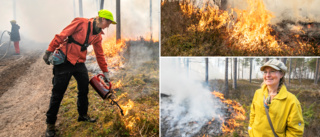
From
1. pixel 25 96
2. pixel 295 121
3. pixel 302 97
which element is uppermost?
pixel 25 96

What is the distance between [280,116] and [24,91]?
11.4 ft

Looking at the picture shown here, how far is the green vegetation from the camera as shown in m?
2.65

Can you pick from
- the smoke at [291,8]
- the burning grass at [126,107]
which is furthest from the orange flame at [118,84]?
the smoke at [291,8]

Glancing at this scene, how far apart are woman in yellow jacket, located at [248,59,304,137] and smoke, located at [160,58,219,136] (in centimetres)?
132

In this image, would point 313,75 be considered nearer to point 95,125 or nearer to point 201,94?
point 201,94

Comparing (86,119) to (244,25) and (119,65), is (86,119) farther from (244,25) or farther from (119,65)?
(244,25)

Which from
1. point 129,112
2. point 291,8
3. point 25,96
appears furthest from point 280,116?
point 25,96

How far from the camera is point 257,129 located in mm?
2066

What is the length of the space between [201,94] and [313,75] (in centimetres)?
251

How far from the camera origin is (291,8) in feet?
10.6

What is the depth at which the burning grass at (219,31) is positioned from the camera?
3047mm

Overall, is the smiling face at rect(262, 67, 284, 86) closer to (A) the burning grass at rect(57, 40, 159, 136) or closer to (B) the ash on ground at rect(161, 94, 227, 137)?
(B) the ash on ground at rect(161, 94, 227, 137)

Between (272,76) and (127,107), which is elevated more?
(272,76)

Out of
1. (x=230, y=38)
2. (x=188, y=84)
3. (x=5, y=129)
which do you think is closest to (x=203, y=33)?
(x=230, y=38)
